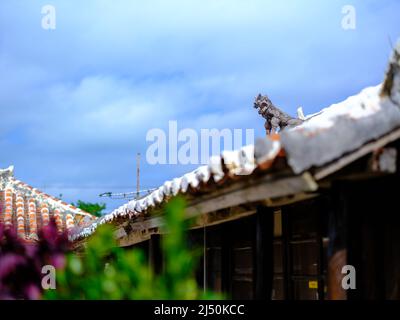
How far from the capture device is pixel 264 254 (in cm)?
500

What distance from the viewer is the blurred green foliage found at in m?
2.72

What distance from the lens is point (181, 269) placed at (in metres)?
2.74

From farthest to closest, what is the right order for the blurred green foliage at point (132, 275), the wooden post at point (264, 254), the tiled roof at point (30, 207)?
1. the tiled roof at point (30, 207)
2. the wooden post at point (264, 254)
3. the blurred green foliage at point (132, 275)

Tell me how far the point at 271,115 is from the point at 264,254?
539cm

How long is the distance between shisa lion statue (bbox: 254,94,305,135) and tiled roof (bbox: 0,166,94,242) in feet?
21.4

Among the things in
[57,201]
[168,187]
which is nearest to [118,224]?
[168,187]

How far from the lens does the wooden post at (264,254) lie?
4.97 metres

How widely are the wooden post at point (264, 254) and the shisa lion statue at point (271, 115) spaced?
15.6ft

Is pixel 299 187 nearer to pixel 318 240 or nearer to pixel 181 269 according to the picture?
pixel 181 269
